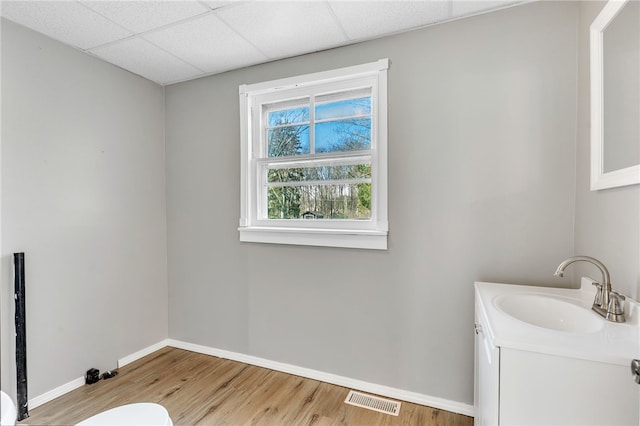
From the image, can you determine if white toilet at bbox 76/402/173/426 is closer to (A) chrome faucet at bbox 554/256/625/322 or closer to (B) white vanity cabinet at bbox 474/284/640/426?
(B) white vanity cabinet at bbox 474/284/640/426

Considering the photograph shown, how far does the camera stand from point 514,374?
966mm

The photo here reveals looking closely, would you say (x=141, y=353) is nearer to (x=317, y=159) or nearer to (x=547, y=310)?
(x=317, y=159)

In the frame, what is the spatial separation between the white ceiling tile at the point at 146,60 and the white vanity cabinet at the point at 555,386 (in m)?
2.67

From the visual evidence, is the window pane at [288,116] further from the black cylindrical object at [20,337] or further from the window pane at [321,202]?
the black cylindrical object at [20,337]

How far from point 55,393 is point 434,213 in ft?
9.12

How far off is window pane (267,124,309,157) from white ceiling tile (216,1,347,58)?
56 centimetres

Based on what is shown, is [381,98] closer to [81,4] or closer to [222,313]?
[81,4]

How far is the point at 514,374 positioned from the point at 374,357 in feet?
4.14

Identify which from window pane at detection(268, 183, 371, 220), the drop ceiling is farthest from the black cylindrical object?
window pane at detection(268, 183, 371, 220)

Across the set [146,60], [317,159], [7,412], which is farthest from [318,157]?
[7,412]

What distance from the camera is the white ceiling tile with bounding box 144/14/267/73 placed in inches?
75.8

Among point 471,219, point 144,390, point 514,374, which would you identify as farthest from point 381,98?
point 144,390

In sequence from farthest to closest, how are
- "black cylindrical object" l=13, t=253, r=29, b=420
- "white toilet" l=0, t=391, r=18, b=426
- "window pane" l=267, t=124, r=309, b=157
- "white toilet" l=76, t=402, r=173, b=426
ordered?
1. "window pane" l=267, t=124, r=309, b=157
2. "black cylindrical object" l=13, t=253, r=29, b=420
3. "white toilet" l=76, t=402, r=173, b=426
4. "white toilet" l=0, t=391, r=18, b=426

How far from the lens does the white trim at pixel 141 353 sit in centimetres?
249
